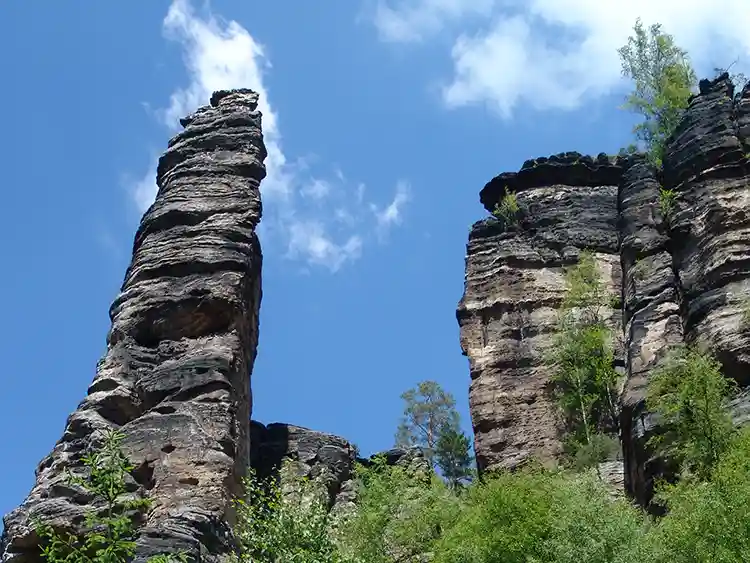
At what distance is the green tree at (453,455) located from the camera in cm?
5288

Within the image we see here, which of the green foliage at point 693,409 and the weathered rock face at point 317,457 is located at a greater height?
the weathered rock face at point 317,457

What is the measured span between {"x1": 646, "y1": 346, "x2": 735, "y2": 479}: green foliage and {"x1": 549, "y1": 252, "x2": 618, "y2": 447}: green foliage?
691cm

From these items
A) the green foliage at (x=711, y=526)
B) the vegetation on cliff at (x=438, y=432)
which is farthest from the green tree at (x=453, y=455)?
the green foliage at (x=711, y=526)

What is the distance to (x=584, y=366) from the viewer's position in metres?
42.0

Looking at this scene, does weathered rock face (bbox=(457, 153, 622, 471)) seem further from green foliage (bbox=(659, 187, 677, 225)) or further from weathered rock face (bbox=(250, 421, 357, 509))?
weathered rock face (bbox=(250, 421, 357, 509))

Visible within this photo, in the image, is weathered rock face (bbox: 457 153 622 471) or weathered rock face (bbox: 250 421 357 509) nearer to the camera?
weathered rock face (bbox: 457 153 622 471)

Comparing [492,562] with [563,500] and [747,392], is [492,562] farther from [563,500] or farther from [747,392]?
[747,392]

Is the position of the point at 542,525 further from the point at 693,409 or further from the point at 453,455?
the point at 453,455

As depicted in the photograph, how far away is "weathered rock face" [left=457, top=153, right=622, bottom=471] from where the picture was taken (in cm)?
4216

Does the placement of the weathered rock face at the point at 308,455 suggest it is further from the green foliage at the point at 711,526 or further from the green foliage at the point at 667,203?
the green foliage at the point at 711,526

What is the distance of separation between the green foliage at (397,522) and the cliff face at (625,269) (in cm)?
539

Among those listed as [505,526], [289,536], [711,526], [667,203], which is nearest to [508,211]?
[667,203]

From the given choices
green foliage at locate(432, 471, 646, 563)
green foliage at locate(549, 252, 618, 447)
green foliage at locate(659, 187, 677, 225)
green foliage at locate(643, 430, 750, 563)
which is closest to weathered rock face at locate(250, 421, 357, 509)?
green foliage at locate(549, 252, 618, 447)

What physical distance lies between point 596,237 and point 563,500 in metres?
21.8
